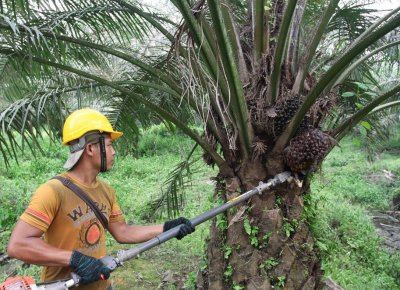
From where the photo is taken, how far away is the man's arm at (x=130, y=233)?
9.45ft

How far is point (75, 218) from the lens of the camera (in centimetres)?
244

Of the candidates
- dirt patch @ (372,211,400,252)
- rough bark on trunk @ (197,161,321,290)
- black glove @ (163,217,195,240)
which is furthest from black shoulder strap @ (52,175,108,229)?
Result: dirt patch @ (372,211,400,252)

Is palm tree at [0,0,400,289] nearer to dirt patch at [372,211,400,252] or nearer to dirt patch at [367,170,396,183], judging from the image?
dirt patch at [372,211,400,252]

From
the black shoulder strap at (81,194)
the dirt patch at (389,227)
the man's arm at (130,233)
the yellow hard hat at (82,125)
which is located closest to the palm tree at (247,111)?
the yellow hard hat at (82,125)

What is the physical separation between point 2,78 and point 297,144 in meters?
2.40

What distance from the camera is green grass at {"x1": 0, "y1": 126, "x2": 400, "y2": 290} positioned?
5328 millimetres

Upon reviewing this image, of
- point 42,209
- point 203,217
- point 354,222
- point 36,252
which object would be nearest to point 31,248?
point 36,252

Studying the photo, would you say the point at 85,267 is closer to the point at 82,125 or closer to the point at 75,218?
the point at 75,218

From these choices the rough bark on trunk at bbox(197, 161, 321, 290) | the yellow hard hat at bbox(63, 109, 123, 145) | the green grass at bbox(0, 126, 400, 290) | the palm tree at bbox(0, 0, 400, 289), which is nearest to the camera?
the yellow hard hat at bbox(63, 109, 123, 145)

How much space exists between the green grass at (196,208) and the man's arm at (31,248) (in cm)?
175

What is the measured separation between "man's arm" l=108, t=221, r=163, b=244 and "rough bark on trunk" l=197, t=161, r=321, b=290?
2.30ft

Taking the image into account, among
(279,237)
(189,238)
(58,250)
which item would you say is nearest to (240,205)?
(279,237)

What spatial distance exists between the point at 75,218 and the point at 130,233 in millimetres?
526

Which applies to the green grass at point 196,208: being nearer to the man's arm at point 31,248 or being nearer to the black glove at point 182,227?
the black glove at point 182,227
